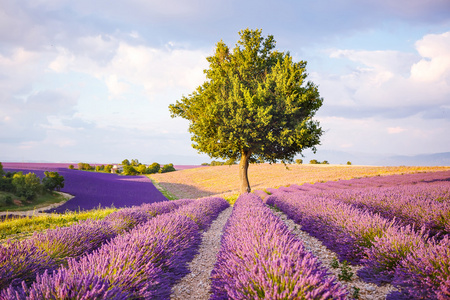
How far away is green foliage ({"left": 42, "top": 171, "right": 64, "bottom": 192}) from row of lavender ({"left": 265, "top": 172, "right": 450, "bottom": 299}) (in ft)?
54.0

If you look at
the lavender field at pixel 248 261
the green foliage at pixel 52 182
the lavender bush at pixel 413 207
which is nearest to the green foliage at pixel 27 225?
the lavender field at pixel 248 261

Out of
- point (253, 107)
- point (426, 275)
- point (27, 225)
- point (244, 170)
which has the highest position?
point (253, 107)

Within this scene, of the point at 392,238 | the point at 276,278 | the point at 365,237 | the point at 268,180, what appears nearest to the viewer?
the point at 276,278

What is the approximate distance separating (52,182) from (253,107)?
1462 cm

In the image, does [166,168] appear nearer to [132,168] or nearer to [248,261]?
[132,168]

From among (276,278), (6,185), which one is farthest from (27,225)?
(276,278)

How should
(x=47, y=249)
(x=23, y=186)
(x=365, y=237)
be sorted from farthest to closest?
(x=23, y=186) < (x=365, y=237) < (x=47, y=249)

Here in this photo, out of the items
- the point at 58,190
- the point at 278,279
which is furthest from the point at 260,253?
the point at 58,190

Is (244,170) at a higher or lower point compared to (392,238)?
higher

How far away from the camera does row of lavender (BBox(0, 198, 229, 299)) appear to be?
2250 mm

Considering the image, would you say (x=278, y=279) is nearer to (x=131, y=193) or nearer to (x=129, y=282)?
(x=129, y=282)

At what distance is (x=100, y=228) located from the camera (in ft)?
18.0

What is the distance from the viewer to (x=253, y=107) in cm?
1366

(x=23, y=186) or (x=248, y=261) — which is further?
(x=23, y=186)
